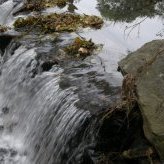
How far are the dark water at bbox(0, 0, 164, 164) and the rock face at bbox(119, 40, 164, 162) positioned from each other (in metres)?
0.51

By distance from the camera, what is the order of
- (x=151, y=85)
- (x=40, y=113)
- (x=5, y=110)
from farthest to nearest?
(x=5, y=110)
(x=40, y=113)
(x=151, y=85)

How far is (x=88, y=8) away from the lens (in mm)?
11133

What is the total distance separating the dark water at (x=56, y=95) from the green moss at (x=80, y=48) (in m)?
0.21

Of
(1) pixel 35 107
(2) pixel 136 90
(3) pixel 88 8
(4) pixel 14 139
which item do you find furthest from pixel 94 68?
(3) pixel 88 8

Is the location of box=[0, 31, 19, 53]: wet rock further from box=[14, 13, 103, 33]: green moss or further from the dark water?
box=[14, 13, 103, 33]: green moss

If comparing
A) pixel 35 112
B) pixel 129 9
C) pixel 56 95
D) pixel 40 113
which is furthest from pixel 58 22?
pixel 56 95

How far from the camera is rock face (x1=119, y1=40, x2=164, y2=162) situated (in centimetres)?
425

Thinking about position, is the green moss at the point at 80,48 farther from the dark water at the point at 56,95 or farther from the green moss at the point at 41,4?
the green moss at the point at 41,4

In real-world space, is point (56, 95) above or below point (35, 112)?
above

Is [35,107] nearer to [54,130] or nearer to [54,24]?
[54,130]

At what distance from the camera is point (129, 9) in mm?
11242

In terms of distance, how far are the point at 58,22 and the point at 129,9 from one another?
2.65 metres

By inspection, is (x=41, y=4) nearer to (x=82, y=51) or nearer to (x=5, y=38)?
(x=5, y=38)

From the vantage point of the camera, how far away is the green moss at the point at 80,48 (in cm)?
748
